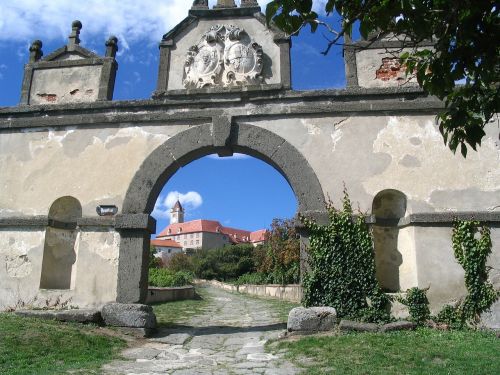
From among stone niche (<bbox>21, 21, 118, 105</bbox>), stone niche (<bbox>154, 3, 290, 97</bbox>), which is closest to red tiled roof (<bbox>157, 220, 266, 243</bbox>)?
stone niche (<bbox>21, 21, 118, 105</bbox>)

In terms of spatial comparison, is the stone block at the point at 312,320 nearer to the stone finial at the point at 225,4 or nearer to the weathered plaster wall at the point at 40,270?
the weathered plaster wall at the point at 40,270

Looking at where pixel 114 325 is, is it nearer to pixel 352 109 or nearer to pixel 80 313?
pixel 80 313

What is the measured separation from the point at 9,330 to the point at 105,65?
541cm

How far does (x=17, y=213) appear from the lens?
862 centimetres

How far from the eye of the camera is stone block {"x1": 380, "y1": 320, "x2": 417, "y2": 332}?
680cm

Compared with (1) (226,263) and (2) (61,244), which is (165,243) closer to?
(1) (226,263)

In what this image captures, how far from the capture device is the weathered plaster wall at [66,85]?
9320 millimetres

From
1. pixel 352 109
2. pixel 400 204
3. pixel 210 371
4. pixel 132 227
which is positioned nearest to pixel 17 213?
pixel 132 227

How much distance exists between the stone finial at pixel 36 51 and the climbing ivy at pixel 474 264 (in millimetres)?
8894

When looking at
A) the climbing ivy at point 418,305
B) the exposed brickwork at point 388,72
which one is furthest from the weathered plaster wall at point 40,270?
the exposed brickwork at point 388,72

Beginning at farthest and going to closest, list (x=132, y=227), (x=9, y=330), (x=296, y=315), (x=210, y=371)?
(x=132, y=227)
(x=296, y=315)
(x=9, y=330)
(x=210, y=371)

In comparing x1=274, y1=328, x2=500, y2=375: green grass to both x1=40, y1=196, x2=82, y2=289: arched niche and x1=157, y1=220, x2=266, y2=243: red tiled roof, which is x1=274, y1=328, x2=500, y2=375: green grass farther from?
x1=157, y1=220, x2=266, y2=243: red tiled roof

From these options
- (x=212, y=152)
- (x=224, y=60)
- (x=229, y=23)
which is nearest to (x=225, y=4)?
(x=229, y=23)

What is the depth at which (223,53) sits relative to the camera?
8977 millimetres
